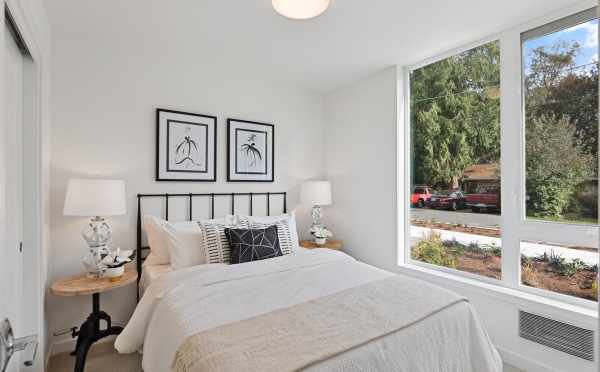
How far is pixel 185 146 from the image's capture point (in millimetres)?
2918

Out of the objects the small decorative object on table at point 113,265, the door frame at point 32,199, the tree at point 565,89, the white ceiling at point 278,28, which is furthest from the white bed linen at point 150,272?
the tree at point 565,89

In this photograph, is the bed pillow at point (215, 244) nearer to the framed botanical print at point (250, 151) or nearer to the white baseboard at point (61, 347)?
the framed botanical print at point (250, 151)

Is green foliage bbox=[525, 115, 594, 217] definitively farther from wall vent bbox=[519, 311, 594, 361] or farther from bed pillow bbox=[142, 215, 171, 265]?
bed pillow bbox=[142, 215, 171, 265]

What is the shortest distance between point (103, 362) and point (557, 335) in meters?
3.21

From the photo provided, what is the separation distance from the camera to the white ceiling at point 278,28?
2.08m

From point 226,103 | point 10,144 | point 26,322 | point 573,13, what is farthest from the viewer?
point 226,103

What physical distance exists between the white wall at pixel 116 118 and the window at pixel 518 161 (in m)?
1.99

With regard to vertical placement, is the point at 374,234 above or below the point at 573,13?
below

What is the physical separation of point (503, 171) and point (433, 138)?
0.72m

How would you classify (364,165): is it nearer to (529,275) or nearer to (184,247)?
(529,275)

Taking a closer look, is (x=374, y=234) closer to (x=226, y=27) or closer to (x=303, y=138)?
(x=303, y=138)

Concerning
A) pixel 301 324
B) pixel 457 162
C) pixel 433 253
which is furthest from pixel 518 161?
pixel 301 324

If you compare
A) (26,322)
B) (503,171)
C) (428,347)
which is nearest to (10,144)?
(26,322)

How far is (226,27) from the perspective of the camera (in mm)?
2355
